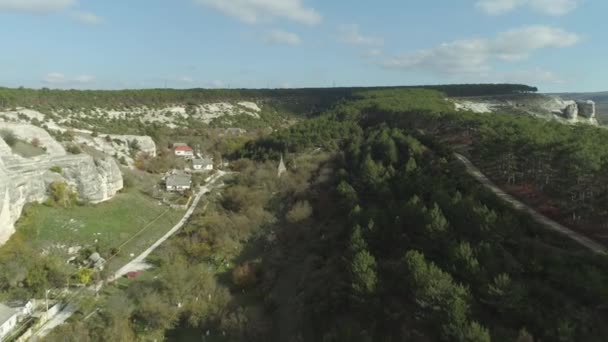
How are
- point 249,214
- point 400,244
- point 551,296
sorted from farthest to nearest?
1. point 249,214
2. point 400,244
3. point 551,296

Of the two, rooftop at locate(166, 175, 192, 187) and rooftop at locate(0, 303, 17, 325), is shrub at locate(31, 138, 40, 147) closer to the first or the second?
rooftop at locate(166, 175, 192, 187)

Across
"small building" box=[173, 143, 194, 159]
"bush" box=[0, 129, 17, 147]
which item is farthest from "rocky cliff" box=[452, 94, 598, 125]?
"bush" box=[0, 129, 17, 147]

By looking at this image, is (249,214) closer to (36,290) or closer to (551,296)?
(36,290)

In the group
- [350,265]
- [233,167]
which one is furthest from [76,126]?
[350,265]

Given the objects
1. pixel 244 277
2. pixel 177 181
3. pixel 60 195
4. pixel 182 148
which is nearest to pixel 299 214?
pixel 244 277

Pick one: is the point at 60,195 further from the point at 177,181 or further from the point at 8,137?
the point at 177,181

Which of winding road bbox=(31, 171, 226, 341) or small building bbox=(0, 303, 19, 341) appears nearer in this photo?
small building bbox=(0, 303, 19, 341)
